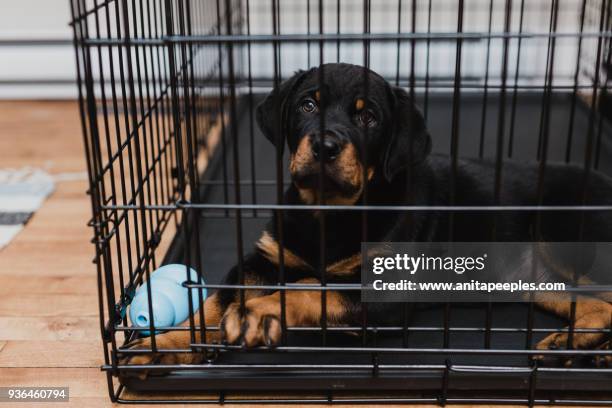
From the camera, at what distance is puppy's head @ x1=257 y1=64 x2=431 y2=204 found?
5.61 feet

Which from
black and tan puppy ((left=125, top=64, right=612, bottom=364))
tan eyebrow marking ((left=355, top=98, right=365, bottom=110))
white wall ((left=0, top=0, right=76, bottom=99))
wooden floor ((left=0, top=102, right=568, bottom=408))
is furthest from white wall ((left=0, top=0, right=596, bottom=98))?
tan eyebrow marking ((left=355, top=98, right=365, bottom=110))

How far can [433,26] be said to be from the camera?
14.4 feet

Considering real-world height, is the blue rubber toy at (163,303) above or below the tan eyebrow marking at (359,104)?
below

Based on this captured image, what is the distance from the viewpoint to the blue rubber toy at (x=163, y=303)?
176 cm

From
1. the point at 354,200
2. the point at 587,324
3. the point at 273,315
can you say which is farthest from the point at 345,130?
the point at 587,324

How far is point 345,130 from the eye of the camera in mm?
1736

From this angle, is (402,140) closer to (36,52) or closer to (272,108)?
(272,108)

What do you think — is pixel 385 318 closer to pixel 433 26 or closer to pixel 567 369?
pixel 567 369

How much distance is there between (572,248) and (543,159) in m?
0.48

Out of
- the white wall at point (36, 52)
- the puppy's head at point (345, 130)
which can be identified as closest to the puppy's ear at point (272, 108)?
the puppy's head at point (345, 130)

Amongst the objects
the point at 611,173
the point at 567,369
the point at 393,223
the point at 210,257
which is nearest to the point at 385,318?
the point at 393,223

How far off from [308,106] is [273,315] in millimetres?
537

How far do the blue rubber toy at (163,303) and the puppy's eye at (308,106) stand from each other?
0.50 metres

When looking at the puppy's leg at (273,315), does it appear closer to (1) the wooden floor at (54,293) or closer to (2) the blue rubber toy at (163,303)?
(2) the blue rubber toy at (163,303)
